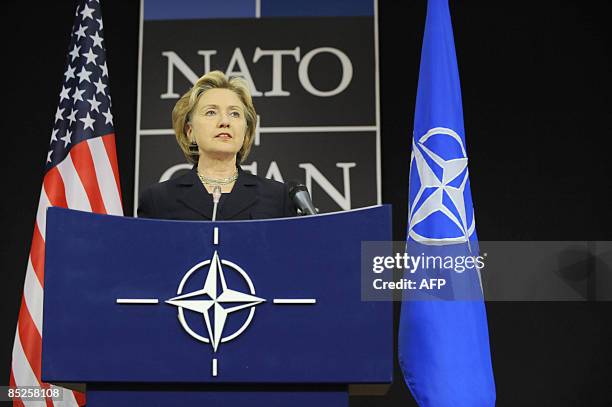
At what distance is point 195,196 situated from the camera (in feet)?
8.16

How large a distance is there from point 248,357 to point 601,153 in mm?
3074

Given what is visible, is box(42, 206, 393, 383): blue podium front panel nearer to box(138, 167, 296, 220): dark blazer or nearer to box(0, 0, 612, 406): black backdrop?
box(138, 167, 296, 220): dark blazer

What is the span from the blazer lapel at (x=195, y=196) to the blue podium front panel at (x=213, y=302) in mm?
542

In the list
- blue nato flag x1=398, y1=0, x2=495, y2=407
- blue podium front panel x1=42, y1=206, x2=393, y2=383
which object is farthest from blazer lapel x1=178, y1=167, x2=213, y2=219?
blue nato flag x1=398, y1=0, x2=495, y2=407

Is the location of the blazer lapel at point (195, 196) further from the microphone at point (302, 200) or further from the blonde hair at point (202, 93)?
the microphone at point (302, 200)

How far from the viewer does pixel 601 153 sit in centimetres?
445

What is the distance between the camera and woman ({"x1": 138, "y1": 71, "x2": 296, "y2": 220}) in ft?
8.04

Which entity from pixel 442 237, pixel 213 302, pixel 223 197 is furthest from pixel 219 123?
pixel 442 237

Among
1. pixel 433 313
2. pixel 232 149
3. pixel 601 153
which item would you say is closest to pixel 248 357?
pixel 232 149

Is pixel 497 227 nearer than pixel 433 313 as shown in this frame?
No

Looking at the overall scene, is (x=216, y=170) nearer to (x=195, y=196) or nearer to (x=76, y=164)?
(x=195, y=196)

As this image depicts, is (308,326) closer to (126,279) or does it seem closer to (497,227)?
(126,279)

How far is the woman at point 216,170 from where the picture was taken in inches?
96.5

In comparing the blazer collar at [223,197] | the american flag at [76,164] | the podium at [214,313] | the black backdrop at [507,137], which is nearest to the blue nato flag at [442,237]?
the black backdrop at [507,137]
